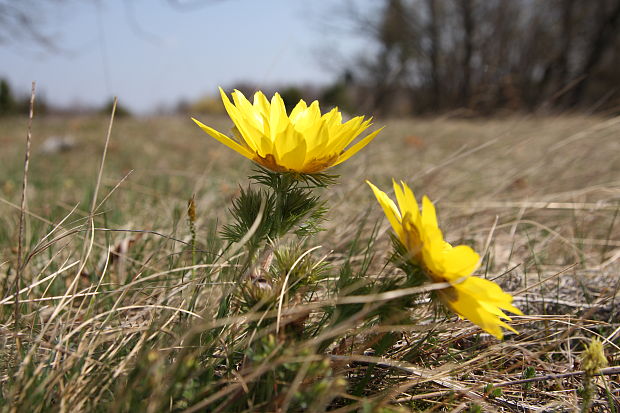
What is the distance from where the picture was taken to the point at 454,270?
0.75m

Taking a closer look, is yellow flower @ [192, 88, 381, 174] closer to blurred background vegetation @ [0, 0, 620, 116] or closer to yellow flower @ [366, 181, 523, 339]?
yellow flower @ [366, 181, 523, 339]

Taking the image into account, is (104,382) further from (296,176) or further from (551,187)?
(551,187)

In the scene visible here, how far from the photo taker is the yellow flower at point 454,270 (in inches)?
29.0

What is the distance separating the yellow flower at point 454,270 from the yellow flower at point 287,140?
0.15 metres

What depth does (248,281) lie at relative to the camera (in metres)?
0.86

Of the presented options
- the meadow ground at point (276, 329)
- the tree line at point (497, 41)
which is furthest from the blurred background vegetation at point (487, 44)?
the meadow ground at point (276, 329)

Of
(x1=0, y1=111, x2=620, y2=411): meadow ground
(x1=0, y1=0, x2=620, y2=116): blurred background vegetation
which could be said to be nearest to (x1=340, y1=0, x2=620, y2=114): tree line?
(x1=0, y1=0, x2=620, y2=116): blurred background vegetation

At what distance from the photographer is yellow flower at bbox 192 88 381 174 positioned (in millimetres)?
810

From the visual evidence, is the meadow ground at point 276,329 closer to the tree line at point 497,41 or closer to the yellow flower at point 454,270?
the yellow flower at point 454,270

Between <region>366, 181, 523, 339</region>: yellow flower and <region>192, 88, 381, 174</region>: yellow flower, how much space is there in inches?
6.0

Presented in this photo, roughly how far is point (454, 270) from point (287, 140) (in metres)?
0.35

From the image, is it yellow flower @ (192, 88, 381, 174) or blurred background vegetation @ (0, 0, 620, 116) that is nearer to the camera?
yellow flower @ (192, 88, 381, 174)

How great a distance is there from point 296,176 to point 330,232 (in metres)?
0.96

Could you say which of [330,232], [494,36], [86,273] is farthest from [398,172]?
[494,36]
